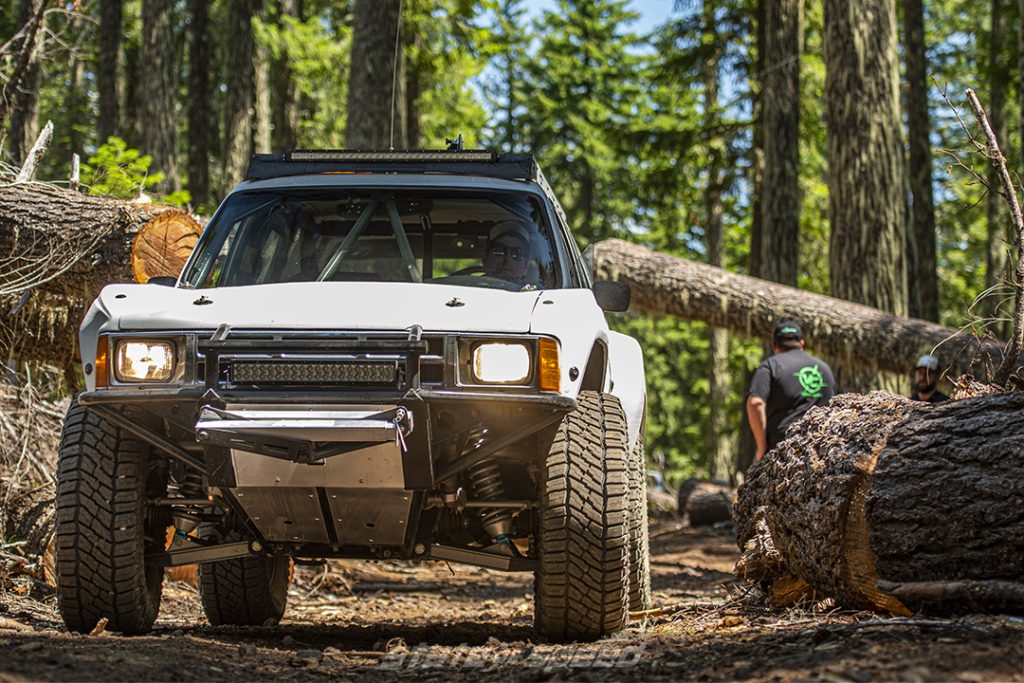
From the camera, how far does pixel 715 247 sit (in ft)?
111

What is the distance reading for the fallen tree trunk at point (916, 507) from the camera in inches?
191

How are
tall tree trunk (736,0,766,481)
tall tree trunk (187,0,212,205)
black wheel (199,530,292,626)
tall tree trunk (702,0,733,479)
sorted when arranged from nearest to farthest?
black wheel (199,530,292,626), tall tree trunk (736,0,766,481), tall tree trunk (702,0,733,479), tall tree trunk (187,0,212,205)

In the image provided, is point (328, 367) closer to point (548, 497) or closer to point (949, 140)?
point (548, 497)

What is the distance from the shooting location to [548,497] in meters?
5.50

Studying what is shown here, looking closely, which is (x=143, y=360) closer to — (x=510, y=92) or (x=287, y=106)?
(x=287, y=106)

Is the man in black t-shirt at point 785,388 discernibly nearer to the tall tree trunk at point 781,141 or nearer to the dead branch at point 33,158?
the dead branch at point 33,158

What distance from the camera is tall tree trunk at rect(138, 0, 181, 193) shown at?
2041cm

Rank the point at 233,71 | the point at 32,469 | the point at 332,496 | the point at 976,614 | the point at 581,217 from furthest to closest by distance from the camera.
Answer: the point at 581,217 → the point at 233,71 → the point at 32,469 → the point at 332,496 → the point at 976,614

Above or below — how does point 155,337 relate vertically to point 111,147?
below

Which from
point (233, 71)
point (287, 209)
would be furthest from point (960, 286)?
point (287, 209)

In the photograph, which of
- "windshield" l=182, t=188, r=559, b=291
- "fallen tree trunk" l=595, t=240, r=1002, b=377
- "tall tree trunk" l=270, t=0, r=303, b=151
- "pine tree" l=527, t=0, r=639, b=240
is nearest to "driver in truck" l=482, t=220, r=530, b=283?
"windshield" l=182, t=188, r=559, b=291

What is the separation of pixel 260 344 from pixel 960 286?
3892cm

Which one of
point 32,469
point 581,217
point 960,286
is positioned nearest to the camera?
point 32,469

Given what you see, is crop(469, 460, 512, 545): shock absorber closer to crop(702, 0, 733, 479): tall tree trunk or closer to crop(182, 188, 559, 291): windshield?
crop(182, 188, 559, 291): windshield
